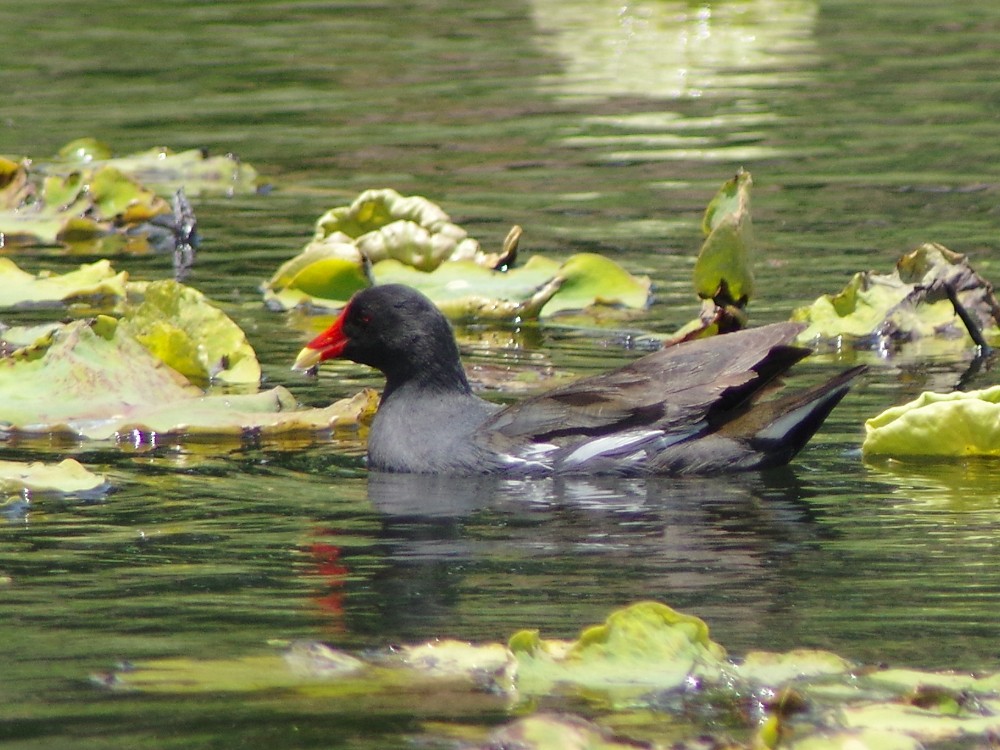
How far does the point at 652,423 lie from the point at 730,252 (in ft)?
4.33

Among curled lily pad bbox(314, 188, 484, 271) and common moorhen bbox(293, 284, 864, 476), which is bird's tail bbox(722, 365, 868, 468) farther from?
curled lily pad bbox(314, 188, 484, 271)

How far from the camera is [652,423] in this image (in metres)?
5.76

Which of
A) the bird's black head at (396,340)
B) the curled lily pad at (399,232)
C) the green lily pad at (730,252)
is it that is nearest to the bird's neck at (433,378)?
the bird's black head at (396,340)

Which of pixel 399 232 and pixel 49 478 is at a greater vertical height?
pixel 399 232

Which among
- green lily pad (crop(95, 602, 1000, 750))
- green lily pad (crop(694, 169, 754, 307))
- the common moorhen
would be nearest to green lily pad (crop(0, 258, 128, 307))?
the common moorhen

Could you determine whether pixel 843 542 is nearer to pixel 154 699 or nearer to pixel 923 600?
pixel 923 600

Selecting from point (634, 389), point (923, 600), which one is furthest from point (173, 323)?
point (923, 600)

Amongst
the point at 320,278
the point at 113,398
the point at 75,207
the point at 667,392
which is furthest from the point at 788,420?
the point at 75,207

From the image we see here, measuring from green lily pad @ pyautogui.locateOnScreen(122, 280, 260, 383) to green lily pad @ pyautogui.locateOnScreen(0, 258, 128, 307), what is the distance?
3.57ft

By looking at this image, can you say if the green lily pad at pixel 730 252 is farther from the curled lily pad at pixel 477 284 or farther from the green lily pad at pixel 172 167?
the green lily pad at pixel 172 167

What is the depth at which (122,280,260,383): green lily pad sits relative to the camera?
6598mm

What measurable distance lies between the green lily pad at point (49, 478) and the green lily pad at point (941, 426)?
2174mm

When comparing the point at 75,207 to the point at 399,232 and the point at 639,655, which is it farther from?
A: the point at 639,655

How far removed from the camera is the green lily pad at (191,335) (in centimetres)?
660
